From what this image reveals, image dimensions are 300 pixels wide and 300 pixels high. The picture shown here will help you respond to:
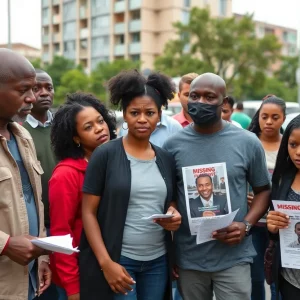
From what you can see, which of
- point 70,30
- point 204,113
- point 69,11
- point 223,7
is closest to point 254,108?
point 204,113

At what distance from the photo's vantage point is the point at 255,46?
29828mm

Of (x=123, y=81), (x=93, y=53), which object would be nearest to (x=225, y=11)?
(x=93, y=53)

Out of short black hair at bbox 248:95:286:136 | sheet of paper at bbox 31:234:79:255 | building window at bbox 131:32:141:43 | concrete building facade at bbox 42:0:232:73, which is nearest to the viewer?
sheet of paper at bbox 31:234:79:255

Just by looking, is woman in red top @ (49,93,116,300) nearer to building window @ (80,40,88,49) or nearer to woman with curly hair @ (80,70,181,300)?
woman with curly hair @ (80,70,181,300)

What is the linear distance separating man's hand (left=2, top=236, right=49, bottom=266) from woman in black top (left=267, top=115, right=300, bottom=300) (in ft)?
4.62

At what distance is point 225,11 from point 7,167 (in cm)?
5520

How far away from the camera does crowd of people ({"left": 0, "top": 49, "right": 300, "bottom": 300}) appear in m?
2.80

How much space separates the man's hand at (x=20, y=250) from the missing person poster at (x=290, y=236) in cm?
142

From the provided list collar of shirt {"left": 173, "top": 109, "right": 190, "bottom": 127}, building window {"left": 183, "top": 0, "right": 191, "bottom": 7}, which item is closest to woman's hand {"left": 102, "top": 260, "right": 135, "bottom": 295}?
collar of shirt {"left": 173, "top": 109, "right": 190, "bottom": 127}

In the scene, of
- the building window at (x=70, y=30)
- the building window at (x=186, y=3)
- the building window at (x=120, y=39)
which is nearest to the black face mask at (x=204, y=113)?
Result: the building window at (x=186, y=3)

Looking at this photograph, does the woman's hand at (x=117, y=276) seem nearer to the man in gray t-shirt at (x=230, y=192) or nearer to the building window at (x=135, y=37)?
the man in gray t-shirt at (x=230, y=192)

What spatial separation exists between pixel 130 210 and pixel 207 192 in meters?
0.49

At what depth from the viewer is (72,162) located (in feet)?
10.1

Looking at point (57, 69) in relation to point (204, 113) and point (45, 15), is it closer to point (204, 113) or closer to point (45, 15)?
point (45, 15)
